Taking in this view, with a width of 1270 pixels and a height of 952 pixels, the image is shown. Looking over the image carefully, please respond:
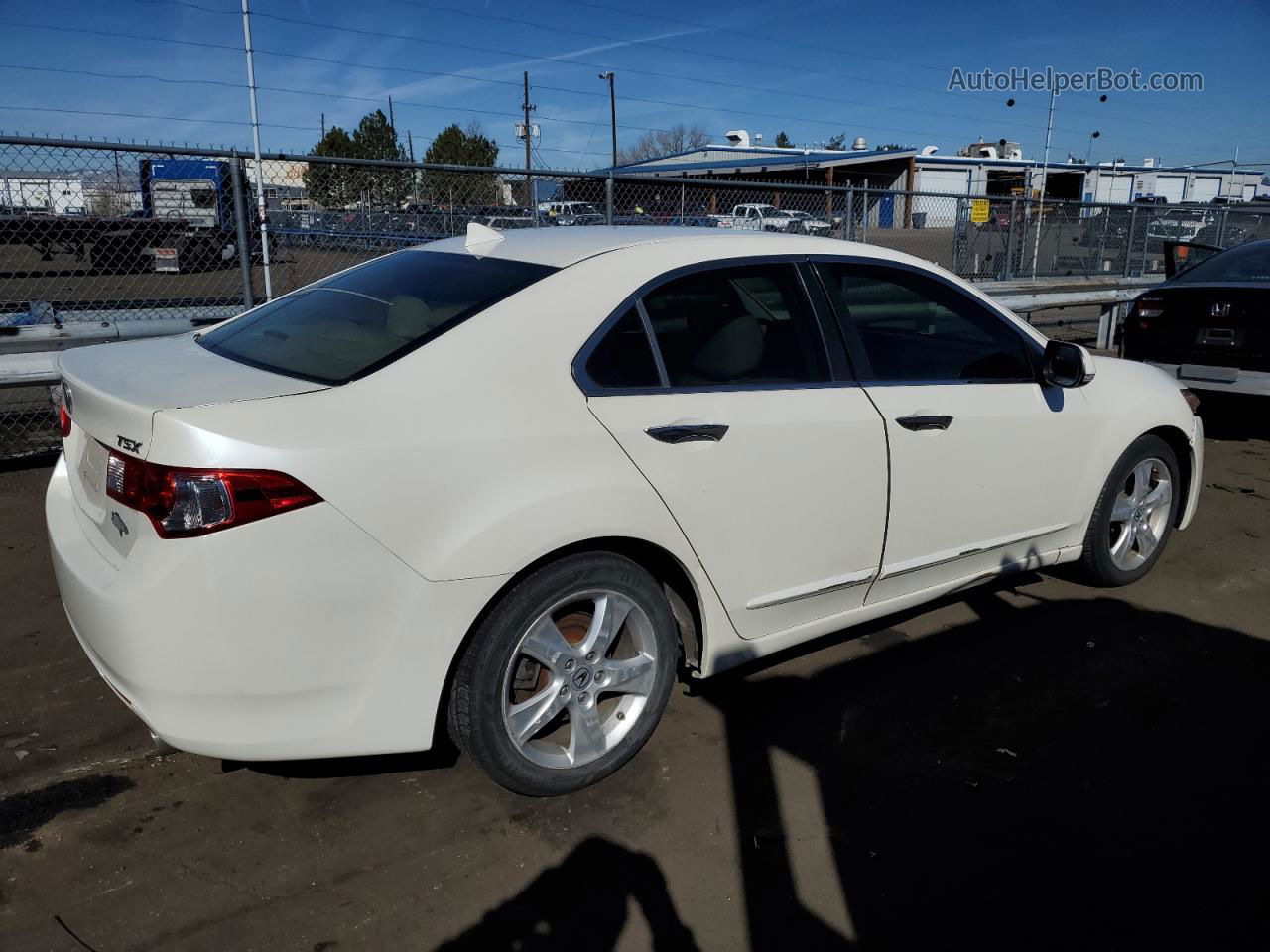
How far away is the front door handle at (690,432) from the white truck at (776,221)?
8.27 m

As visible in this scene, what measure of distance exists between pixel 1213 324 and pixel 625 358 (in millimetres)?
6139

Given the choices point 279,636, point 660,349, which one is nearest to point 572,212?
point 660,349

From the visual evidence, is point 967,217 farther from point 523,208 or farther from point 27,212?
point 27,212

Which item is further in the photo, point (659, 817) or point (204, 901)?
point (659, 817)

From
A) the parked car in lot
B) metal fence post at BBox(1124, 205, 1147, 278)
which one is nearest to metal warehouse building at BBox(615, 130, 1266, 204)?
metal fence post at BBox(1124, 205, 1147, 278)

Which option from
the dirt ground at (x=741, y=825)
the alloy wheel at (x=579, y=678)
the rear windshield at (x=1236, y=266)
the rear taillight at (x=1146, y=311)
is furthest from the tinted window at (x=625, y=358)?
the rear windshield at (x=1236, y=266)

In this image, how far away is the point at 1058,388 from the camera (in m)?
3.94

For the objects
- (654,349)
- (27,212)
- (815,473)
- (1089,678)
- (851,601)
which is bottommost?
(1089,678)

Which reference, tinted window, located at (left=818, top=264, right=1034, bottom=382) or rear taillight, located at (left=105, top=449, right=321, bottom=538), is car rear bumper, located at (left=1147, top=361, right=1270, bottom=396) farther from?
rear taillight, located at (left=105, top=449, right=321, bottom=538)

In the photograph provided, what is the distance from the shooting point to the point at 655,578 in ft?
9.86

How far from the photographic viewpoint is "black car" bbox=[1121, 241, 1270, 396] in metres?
6.98

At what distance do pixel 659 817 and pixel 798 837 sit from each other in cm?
40

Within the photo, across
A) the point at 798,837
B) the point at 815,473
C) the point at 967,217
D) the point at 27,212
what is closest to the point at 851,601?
the point at 815,473

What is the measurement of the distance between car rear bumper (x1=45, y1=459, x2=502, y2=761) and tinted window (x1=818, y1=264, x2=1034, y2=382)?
5.58 feet
